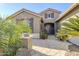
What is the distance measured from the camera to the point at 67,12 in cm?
442

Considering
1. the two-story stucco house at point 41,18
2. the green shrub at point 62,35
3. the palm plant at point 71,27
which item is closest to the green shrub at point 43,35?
the two-story stucco house at point 41,18

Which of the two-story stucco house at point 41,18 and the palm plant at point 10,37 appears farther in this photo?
the two-story stucco house at point 41,18

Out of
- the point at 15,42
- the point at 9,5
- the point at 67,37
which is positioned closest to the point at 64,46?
the point at 67,37

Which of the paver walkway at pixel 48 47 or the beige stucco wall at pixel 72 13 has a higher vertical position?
the beige stucco wall at pixel 72 13

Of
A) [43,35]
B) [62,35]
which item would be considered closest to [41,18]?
[43,35]

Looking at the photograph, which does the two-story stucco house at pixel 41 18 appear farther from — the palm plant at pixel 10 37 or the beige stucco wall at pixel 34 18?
the palm plant at pixel 10 37

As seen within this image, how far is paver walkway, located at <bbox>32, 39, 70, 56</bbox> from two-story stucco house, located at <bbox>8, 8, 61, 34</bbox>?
0.23m

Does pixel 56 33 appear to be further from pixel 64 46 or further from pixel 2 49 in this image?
pixel 2 49

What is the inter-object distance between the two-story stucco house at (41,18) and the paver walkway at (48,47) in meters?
0.23

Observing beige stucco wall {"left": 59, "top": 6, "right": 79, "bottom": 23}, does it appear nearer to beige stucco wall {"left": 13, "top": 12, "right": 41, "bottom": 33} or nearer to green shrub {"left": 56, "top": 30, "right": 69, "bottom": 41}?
green shrub {"left": 56, "top": 30, "right": 69, "bottom": 41}

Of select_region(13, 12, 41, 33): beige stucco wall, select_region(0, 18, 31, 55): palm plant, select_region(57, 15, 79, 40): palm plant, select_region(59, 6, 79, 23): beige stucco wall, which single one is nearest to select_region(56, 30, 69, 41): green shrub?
select_region(57, 15, 79, 40): palm plant

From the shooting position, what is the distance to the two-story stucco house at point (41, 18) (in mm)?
4451

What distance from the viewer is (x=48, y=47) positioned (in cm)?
446

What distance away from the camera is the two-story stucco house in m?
4.45
